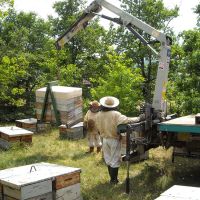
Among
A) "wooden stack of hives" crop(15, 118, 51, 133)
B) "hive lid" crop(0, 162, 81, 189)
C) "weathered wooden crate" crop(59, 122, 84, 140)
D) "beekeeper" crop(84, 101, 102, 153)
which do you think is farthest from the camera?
"wooden stack of hives" crop(15, 118, 51, 133)

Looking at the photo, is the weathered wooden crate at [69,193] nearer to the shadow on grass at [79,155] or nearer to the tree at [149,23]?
the shadow on grass at [79,155]

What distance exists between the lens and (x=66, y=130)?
13.5 m

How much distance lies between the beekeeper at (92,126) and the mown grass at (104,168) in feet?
1.20

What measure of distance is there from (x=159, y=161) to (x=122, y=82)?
6362mm

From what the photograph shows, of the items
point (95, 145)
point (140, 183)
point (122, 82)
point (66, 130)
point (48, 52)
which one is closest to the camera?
point (140, 183)

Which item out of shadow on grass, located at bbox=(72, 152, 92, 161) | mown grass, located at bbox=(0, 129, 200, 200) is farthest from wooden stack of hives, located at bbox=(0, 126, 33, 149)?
shadow on grass, located at bbox=(72, 152, 92, 161)

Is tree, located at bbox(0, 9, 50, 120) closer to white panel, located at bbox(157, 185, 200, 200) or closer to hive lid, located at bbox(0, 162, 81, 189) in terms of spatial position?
hive lid, located at bbox(0, 162, 81, 189)

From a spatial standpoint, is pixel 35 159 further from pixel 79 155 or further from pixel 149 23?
pixel 149 23

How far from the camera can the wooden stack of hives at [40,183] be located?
586 centimetres

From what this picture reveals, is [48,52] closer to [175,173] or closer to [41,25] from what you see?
[41,25]

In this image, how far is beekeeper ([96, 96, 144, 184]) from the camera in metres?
8.31

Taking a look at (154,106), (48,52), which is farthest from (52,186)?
(48,52)

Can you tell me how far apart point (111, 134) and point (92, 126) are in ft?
9.78

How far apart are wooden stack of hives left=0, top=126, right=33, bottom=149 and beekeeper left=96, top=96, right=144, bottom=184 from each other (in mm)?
4059
